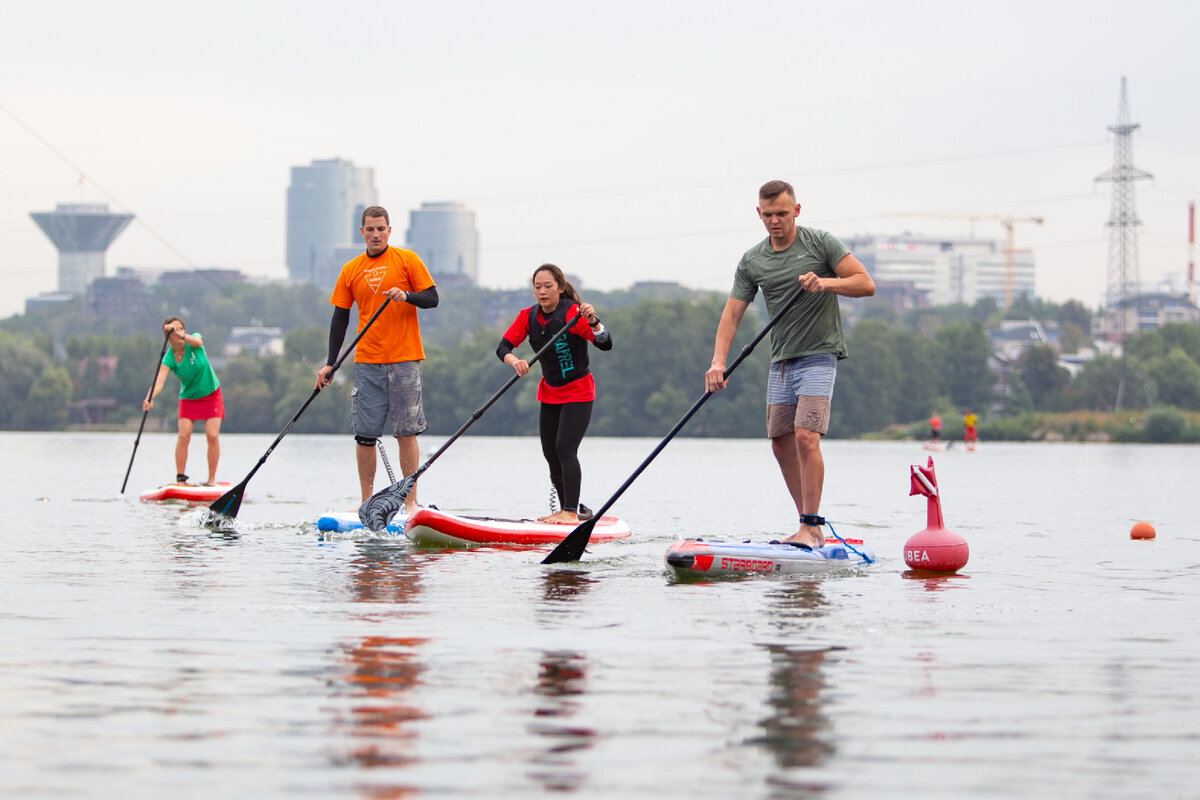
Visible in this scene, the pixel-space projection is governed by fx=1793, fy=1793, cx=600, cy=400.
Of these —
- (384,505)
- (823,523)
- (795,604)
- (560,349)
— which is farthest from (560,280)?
(795,604)

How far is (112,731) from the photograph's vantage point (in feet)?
16.5

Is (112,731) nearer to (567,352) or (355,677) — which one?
(355,677)

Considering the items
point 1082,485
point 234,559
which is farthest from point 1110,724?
point 1082,485

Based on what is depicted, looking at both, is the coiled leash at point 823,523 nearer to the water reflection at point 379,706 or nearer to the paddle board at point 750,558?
the paddle board at point 750,558

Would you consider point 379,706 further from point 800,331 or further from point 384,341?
point 384,341

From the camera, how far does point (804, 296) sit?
10.6 meters

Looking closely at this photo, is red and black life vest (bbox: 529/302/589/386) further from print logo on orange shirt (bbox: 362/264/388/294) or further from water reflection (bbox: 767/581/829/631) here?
water reflection (bbox: 767/581/829/631)

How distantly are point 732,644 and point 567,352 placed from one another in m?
5.61

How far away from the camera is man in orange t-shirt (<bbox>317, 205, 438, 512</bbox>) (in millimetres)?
13055

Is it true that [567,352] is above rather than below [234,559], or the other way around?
above

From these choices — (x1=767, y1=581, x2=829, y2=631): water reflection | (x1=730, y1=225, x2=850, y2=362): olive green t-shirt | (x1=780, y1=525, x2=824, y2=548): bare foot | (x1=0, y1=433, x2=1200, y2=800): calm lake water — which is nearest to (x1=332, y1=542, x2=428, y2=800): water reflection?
(x1=0, y1=433, x2=1200, y2=800): calm lake water

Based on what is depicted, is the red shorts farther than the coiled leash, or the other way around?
the red shorts

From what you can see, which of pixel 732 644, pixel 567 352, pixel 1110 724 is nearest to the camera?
pixel 1110 724

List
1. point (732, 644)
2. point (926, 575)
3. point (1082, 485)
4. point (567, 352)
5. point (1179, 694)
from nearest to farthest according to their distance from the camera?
point (1179, 694)
point (732, 644)
point (926, 575)
point (567, 352)
point (1082, 485)
